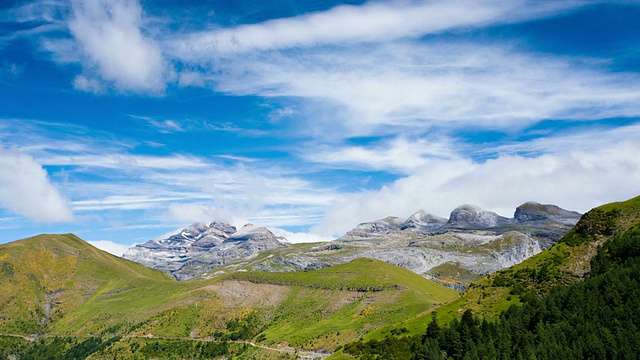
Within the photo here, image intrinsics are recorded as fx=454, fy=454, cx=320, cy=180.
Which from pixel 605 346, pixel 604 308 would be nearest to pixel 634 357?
pixel 605 346

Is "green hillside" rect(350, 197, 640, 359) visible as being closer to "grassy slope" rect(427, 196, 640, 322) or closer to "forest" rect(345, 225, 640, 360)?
"grassy slope" rect(427, 196, 640, 322)

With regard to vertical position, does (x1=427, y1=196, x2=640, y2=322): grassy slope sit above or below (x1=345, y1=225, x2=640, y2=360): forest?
above

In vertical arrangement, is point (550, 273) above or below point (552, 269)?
below

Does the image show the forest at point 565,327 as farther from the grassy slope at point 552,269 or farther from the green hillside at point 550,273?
the grassy slope at point 552,269

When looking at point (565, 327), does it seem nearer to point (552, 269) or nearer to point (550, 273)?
point (550, 273)

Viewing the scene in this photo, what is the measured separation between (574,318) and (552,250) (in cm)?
5068

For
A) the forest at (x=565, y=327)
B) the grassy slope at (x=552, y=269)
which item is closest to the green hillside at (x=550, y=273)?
the grassy slope at (x=552, y=269)

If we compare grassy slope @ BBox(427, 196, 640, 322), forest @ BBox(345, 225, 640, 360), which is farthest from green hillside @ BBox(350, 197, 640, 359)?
forest @ BBox(345, 225, 640, 360)

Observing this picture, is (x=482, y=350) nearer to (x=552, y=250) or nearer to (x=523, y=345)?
(x=523, y=345)

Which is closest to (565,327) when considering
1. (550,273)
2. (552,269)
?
(550,273)

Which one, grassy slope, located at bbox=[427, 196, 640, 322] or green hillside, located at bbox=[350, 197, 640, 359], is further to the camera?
grassy slope, located at bbox=[427, 196, 640, 322]

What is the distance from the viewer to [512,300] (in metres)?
154

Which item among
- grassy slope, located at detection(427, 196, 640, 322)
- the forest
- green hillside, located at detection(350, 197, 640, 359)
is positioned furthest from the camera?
grassy slope, located at detection(427, 196, 640, 322)

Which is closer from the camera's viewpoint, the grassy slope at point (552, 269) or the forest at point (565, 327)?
the forest at point (565, 327)
